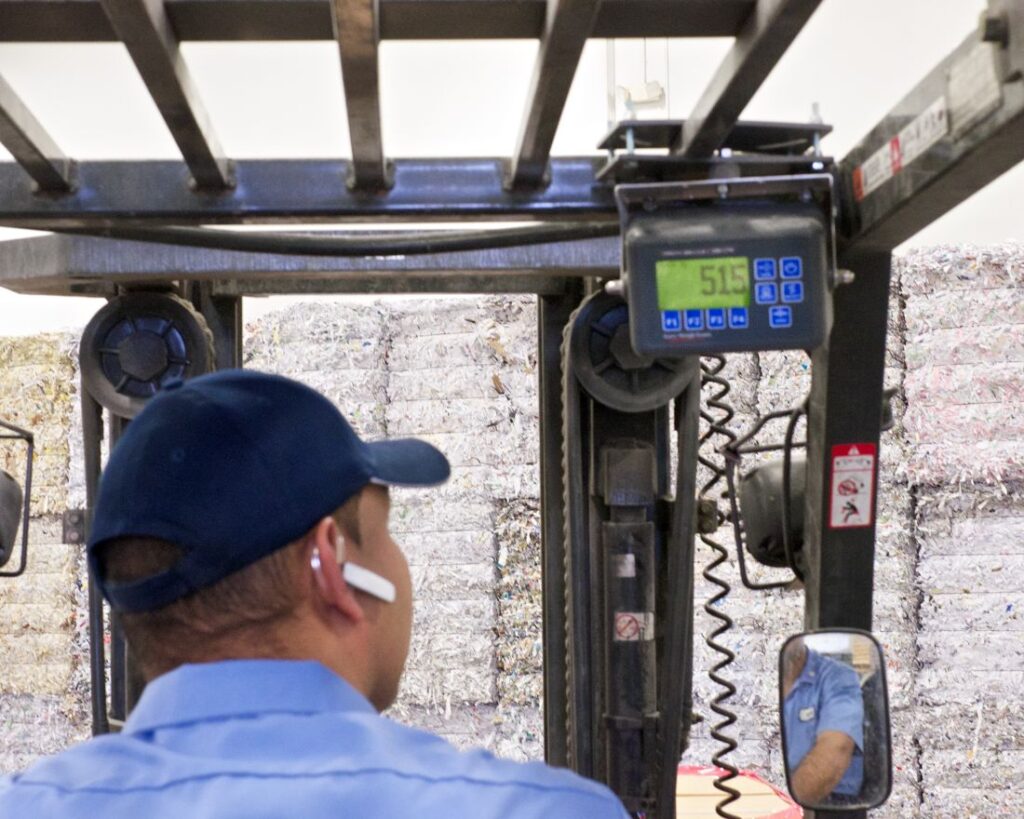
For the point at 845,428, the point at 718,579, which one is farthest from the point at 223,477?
the point at 718,579

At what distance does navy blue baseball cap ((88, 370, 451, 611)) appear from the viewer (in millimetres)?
1463

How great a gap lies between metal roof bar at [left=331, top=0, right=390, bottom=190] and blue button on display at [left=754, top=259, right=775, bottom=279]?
68 cm

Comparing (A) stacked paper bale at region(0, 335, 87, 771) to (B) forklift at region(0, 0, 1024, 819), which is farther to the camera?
(A) stacked paper bale at region(0, 335, 87, 771)

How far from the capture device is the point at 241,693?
4.54ft

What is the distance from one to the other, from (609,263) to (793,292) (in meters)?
0.83

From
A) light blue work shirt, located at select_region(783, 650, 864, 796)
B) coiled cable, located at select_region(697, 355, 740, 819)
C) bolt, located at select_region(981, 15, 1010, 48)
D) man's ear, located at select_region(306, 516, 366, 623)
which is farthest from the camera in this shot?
coiled cable, located at select_region(697, 355, 740, 819)

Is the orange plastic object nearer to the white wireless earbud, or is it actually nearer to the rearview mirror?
the rearview mirror

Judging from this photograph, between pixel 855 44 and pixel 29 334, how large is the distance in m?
4.36

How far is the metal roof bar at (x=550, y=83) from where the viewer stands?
1.98 metres

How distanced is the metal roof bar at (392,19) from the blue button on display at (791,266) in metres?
0.39

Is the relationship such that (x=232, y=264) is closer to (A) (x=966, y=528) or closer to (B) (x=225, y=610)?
(B) (x=225, y=610)

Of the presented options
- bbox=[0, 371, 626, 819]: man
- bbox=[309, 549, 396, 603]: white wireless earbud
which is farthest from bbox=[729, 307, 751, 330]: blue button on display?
bbox=[309, 549, 396, 603]: white wireless earbud

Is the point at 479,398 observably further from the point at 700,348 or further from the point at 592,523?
the point at 700,348

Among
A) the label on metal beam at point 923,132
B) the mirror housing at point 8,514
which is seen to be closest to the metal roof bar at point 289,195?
the label on metal beam at point 923,132
